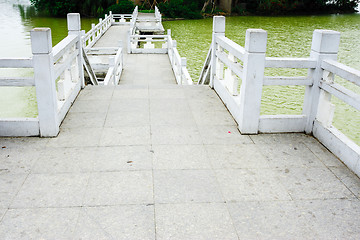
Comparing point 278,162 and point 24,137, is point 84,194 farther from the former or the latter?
point 278,162

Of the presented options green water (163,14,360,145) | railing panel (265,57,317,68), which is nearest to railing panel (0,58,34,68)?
railing panel (265,57,317,68)

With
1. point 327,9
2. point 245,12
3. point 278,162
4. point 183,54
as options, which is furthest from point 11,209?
point 327,9

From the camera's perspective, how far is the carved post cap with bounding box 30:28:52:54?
15.4ft

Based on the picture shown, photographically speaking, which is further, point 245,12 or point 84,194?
point 245,12

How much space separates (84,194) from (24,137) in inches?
73.8

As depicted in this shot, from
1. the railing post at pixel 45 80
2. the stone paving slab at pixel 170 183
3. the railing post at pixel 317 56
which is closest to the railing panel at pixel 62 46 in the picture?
the railing post at pixel 45 80

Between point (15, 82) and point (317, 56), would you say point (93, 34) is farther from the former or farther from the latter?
point (317, 56)

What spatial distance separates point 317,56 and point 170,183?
2789 millimetres

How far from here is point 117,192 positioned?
3756mm

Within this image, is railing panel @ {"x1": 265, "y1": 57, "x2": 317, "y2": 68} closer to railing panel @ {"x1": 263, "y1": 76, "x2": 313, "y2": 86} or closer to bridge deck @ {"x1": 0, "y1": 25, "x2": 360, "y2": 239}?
railing panel @ {"x1": 263, "y1": 76, "x2": 313, "y2": 86}

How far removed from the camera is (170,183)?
3953mm

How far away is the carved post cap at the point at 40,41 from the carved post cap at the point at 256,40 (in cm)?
265

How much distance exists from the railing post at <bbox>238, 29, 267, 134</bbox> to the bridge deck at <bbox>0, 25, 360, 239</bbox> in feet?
0.75

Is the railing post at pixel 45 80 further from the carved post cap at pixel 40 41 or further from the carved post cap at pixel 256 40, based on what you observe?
the carved post cap at pixel 256 40
